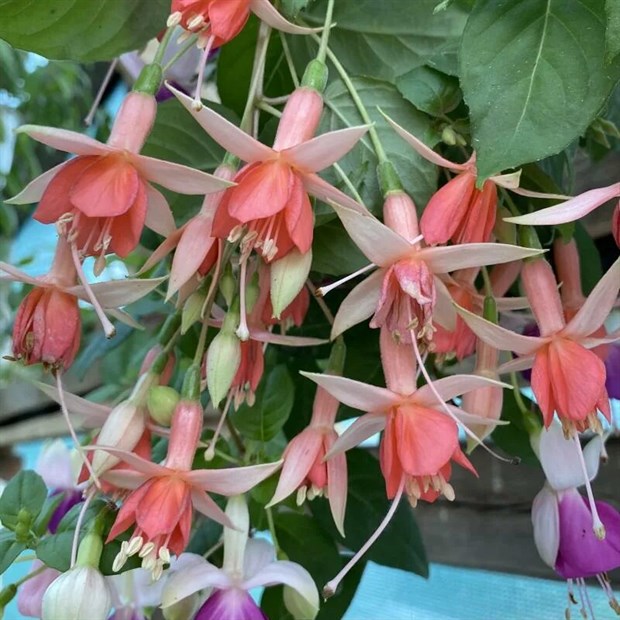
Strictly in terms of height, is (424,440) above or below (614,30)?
below

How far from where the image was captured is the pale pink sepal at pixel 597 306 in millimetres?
336

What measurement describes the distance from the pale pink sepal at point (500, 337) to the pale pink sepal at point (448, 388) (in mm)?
21

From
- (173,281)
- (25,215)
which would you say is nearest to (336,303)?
(173,281)

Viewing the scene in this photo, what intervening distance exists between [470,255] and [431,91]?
0.15m

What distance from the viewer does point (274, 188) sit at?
323 millimetres

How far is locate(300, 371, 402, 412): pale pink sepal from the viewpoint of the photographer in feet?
1.11

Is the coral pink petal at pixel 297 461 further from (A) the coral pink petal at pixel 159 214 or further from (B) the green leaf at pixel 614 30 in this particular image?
(B) the green leaf at pixel 614 30

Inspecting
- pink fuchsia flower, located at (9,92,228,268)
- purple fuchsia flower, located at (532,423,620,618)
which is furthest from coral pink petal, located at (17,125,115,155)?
purple fuchsia flower, located at (532,423,620,618)

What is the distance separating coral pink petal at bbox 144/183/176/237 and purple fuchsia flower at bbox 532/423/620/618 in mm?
266

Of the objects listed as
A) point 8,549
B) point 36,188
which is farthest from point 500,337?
point 8,549

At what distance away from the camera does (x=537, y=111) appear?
335 mm

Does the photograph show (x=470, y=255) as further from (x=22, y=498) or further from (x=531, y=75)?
(x=22, y=498)

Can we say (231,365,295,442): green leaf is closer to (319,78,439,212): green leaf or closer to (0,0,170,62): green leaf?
(319,78,439,212): green leaf

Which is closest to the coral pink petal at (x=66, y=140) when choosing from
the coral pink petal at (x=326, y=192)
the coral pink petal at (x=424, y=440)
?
the coral pink petal at (x=326, y=192)
